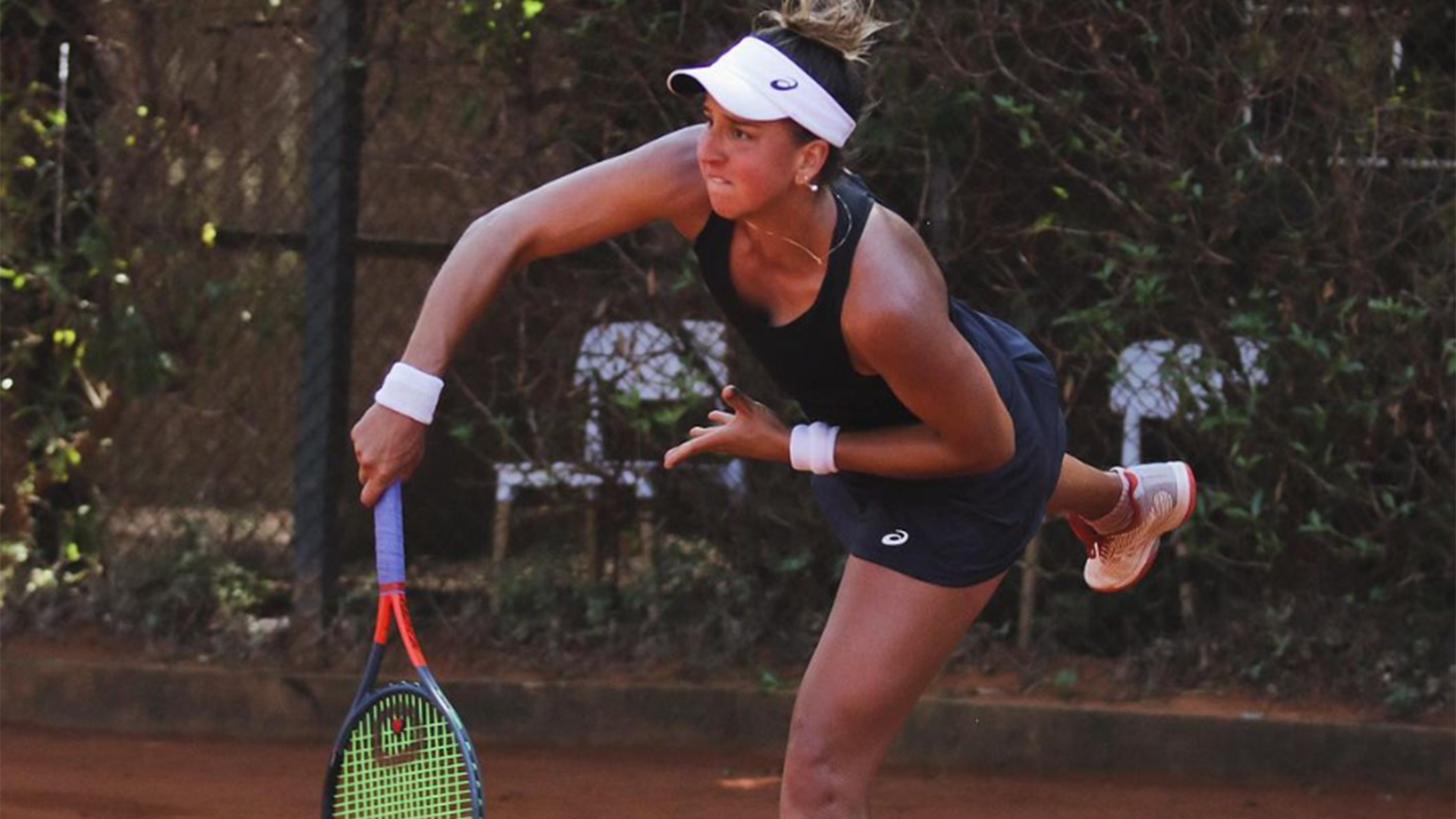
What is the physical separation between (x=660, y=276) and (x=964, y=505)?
108 inches

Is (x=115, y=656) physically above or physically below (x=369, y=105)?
below

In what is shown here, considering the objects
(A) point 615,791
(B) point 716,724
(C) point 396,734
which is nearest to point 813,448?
(C) point 396,734

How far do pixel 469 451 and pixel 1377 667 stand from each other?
2790 mm

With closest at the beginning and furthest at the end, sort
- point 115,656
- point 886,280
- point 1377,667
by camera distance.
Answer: point 886,280 < point 1377,667 < point 115,656

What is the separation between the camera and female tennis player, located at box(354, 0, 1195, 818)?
3244mm

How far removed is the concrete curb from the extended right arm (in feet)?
8.51

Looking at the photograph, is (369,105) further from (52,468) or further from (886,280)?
(886,280)

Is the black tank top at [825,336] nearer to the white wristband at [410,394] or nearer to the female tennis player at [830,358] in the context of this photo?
the female tennis player at [830,358]

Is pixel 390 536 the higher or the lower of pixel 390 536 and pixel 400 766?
the higher

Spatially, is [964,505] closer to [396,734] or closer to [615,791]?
[396,734]

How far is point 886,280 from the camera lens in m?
3.28

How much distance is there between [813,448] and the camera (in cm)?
341

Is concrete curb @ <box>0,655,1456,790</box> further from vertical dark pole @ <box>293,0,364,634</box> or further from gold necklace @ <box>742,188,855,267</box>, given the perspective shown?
gold necklace @ <box>742,188,855,267</box>

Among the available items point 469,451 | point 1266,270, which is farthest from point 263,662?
point 1266,270
